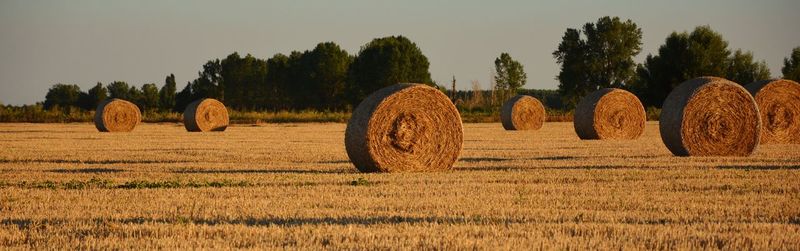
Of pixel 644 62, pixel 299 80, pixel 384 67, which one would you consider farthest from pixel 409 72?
pixel 644 62

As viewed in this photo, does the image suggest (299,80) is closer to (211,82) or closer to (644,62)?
(211,82)

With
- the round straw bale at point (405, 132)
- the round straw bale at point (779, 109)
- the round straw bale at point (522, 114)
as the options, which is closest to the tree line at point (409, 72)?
the round straw bale at point (522, 114)

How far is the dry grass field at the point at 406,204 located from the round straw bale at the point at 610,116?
10.6 m

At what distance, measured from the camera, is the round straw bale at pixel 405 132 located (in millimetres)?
16562

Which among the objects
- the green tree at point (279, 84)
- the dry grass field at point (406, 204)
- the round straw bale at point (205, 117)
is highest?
the green tree at point (279, 84)

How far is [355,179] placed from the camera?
14438mm

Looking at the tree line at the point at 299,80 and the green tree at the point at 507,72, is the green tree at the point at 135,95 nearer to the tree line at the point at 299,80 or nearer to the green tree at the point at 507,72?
the tree line at the point at 299,80

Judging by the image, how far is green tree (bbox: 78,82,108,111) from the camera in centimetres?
10275

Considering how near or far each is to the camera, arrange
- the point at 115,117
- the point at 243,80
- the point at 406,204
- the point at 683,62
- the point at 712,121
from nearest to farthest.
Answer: the point at 406,204
the point at 712,121
the point at 115,117
the point at 683,62
the point at 243,80

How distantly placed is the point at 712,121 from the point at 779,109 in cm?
536

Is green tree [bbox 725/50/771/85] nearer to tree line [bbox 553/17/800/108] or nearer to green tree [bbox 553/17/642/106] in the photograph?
tree line [bbox 553/17/800/108]

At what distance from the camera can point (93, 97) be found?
103 meters

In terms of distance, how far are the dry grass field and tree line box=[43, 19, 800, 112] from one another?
1759 inches

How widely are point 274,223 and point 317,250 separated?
167 cm
